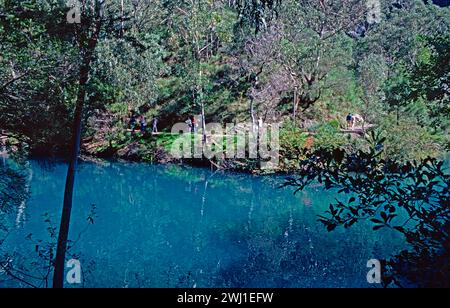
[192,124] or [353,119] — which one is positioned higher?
[353,119]

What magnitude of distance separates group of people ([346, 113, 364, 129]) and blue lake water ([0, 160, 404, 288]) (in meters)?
9.07

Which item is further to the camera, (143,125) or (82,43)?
(143,125)

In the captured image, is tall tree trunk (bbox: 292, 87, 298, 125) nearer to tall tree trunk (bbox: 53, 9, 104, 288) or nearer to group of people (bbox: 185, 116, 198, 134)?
group of people (bbox: 185, 116, 198, 134)

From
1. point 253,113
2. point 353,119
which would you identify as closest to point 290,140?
point 253,113

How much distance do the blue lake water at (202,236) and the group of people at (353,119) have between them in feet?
29.7

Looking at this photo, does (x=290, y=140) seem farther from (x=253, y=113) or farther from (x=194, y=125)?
(x=194, y=125)

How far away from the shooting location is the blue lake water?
8781mm

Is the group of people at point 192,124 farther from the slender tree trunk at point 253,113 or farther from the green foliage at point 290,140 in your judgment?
the green foliage at point 290,140

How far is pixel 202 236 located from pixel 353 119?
17454 millimetres

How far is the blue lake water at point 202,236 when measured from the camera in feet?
28.8

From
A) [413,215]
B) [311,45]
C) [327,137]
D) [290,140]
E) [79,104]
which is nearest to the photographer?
[413,215]

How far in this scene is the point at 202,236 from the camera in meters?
11.9
